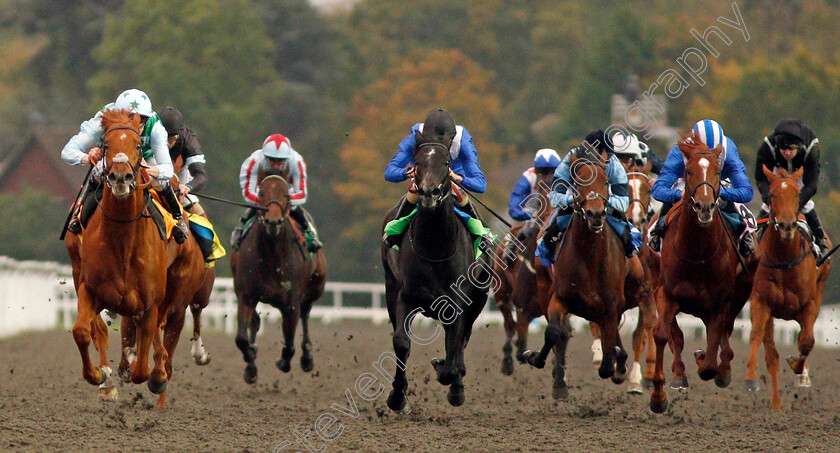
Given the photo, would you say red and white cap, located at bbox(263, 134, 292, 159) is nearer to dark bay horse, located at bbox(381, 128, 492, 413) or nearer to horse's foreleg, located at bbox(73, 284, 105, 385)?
dark bay horse, located at bbox(381, 128, 492, 413)

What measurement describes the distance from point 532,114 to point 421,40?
620 centimetres

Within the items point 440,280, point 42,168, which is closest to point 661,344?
point 440,280

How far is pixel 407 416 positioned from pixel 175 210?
2503 millimetres

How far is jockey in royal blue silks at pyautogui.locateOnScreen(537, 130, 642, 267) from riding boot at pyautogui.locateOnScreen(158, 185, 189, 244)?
2.92m

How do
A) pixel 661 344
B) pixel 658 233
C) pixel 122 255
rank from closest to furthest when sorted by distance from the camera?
pixel 122 255 < pixel 661 344 < pixel 658 233

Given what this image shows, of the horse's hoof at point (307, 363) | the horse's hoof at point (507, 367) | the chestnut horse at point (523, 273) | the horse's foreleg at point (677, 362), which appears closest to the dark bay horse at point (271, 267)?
the horse's hoof at point (307, 363)

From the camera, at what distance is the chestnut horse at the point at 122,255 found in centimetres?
849

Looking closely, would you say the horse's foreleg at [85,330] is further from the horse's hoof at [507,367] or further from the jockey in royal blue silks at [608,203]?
the horse's hoof at [507,367]

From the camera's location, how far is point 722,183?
11016 mm

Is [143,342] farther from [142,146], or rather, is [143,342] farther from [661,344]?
[661,344]

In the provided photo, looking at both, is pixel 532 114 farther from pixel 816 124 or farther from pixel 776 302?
pixel 776 302

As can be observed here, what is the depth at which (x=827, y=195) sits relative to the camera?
A: 3350 cm

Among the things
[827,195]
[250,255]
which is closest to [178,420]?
[250,255]

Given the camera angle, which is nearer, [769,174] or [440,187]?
[440,187]
